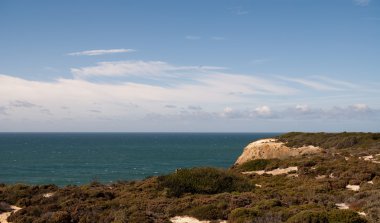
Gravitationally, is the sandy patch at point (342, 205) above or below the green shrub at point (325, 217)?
below

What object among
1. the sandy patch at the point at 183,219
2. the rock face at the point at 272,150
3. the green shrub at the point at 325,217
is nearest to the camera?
the green shrub at the point at 325,217

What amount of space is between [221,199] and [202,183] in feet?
18.2

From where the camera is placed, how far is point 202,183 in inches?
974

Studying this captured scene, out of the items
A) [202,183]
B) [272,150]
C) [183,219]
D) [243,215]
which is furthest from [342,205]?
[272,150]

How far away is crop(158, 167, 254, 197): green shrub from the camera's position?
2420 cm

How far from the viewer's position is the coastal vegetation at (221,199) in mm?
15758

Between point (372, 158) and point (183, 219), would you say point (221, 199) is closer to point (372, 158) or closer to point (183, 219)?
point (183, 219)

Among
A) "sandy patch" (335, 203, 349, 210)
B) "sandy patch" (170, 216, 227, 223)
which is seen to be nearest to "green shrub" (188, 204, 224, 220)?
"sandy patch" (170, 216, 227, 223)

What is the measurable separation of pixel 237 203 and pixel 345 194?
673 cm

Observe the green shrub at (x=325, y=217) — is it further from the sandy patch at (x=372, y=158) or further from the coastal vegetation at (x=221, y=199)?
the sandy patch at (x=372, y=158)

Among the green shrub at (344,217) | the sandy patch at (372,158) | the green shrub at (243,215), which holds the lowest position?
the green shrub at (243,215)

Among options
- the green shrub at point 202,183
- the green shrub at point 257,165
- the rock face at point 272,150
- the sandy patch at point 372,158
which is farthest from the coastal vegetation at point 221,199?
the rock face at point 272,150

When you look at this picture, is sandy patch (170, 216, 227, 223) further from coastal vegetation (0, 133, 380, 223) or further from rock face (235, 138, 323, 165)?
rock face (235, 138, 323, 165)

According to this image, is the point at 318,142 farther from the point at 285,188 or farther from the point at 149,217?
the point at 149,217
